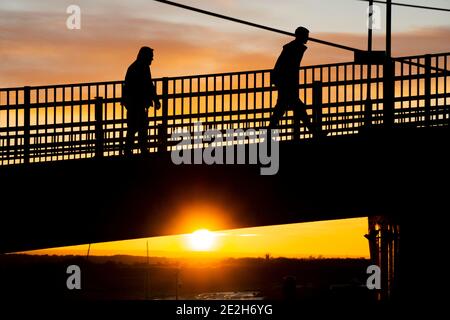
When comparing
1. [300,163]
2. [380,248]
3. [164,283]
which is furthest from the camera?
[164,283]

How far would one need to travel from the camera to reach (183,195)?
74.1ft

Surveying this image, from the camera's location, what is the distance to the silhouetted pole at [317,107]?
22984 millimetres

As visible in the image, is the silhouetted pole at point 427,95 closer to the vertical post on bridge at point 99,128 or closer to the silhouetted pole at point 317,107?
the silhouetted pole at point 317,107

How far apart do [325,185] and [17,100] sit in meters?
6.29

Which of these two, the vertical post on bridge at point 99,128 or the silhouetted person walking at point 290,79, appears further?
the vertical post on bridge at point 99,128

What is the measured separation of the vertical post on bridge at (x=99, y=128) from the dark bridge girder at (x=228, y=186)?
667 mm

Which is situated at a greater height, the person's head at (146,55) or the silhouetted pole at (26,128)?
the person's head at (146,55)

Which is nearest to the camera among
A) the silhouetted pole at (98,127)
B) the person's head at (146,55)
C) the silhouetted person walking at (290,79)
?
the silhouetted person walking at (290,79)

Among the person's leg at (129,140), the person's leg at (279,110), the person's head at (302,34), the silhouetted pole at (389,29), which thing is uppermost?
the silhouetted pole at (389,29)

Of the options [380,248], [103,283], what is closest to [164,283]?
[103,283]

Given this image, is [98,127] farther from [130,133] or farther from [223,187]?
[223,187]

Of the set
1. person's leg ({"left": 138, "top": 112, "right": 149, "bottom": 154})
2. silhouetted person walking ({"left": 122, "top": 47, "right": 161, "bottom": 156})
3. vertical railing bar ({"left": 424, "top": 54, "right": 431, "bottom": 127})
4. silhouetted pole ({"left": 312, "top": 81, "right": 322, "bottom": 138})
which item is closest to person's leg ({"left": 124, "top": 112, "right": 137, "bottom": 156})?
silhouetted person walking ({"left": 122, "top": 47, "right": 161, "bottom": 156})

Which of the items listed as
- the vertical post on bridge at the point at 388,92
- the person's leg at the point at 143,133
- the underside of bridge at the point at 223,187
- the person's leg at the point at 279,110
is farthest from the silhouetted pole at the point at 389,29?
the person's leg at the point at 143,133
